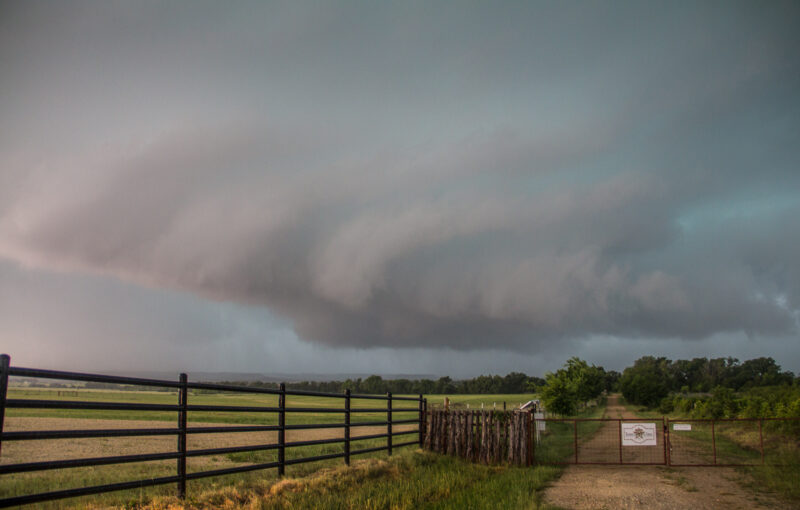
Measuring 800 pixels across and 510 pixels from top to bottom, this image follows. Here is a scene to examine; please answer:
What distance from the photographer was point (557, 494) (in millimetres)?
12664

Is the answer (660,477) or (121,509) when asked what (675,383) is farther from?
(121,509)

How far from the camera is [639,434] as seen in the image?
61.5ft

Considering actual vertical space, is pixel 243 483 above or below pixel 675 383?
above

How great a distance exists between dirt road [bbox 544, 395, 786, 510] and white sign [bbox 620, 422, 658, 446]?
114 cm

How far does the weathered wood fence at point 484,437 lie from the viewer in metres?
17.1

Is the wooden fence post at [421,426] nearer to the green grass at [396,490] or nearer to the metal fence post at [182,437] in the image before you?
the green grass at [396,490]

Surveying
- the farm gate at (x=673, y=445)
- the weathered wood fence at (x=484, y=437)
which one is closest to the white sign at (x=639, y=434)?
the farm gate at (x=673, y=445)

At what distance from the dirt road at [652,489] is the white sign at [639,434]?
3.73 ft

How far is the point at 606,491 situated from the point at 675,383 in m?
157

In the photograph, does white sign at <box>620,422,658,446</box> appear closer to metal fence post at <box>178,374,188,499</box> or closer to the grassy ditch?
the grassy ditch

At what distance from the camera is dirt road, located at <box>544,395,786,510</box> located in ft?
38.1

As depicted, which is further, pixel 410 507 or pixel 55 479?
pixel 55 479

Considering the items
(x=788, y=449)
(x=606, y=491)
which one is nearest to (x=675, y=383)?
(x=788, y=449)

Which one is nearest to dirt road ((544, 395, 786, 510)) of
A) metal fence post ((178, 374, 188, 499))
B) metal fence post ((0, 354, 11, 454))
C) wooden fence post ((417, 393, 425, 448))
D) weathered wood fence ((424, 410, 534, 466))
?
weathered wood fence ((424, 410, 534, 466))
